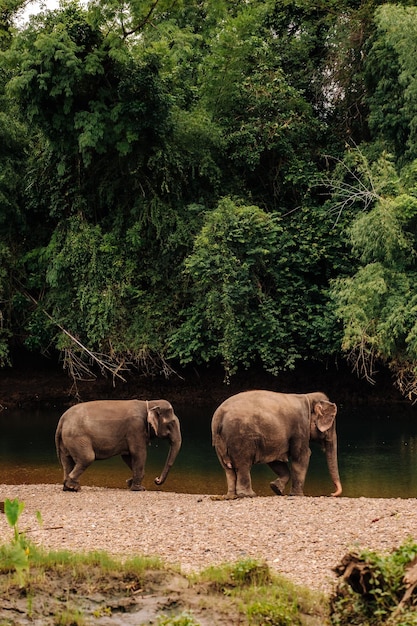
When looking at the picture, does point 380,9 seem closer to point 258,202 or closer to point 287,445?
point 258,202

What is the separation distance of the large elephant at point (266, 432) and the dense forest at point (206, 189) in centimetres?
655

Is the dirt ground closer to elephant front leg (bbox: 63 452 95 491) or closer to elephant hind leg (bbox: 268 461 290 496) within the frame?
elephant hind leg (bbox: 268 461 290 496)

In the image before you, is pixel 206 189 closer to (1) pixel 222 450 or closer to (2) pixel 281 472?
(2) pixel 281 472

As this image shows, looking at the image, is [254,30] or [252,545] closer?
[252,545]

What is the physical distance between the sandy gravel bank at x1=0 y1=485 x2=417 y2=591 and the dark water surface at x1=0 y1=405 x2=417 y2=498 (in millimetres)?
3468

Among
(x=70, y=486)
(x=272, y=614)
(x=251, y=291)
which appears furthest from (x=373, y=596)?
(x=251, y=291)

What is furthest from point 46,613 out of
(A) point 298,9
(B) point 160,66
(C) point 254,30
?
(A) point 298,9

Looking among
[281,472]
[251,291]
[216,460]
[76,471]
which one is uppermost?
[251,291]

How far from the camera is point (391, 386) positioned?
2488cm

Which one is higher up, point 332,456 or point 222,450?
point 222,450

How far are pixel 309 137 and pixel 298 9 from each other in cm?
435

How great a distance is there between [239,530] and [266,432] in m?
3.29

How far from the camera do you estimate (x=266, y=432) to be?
44.0 ft

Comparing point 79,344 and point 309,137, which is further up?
point 309,137
